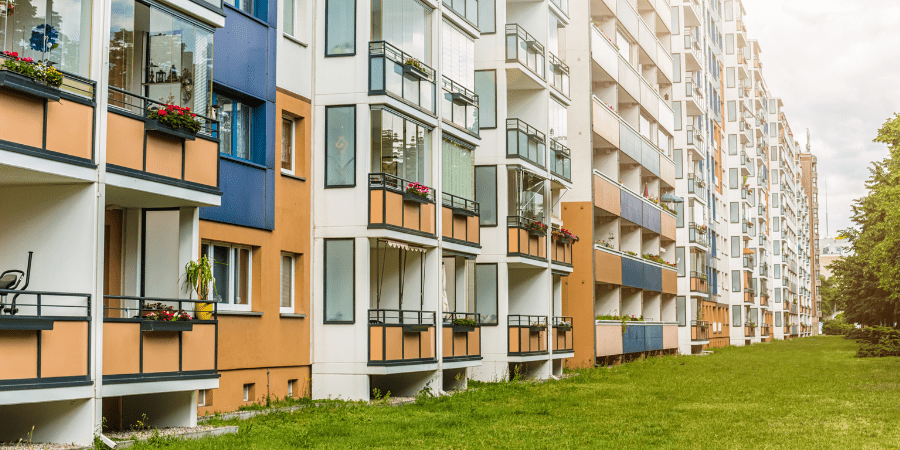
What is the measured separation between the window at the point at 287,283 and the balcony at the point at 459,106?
271 inches

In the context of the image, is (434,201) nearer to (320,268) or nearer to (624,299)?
(320,268)

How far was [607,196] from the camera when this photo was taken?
141 ft

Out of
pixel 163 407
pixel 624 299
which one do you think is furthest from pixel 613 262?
pixel 163 407

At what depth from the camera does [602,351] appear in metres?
41.3

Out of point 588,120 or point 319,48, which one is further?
point 588,120

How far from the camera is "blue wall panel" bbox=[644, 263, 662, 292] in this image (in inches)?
1964

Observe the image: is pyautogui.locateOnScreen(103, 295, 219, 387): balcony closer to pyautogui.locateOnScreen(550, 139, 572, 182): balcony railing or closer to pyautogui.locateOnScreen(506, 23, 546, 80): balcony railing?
pyautogui.locateOnScreen(506, 23, 546, 80): balcony railing

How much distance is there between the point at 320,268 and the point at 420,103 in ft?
17.8

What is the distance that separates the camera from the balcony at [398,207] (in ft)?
77.5

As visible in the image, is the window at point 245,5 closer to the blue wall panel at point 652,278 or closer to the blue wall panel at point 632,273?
the blue wall panel at point 632,273

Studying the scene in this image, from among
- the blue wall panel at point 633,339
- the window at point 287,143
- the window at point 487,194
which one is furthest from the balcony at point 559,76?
the window at point 287,143

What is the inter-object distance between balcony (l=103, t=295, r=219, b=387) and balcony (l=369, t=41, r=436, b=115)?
801 centimetres

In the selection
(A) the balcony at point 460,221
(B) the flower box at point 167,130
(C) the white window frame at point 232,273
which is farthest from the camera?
(A) the balcony at point 460,221

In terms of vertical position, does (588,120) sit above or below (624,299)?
above
